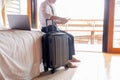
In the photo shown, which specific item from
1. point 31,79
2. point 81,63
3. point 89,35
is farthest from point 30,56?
point 89,35

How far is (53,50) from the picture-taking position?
2.54m

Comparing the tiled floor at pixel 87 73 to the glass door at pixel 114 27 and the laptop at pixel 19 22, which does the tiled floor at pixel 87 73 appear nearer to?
the laptop at pixel 19 22

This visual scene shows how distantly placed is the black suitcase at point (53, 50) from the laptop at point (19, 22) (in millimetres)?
275

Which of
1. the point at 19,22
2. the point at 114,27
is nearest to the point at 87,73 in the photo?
the point at 19,22

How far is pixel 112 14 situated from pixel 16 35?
2947mm

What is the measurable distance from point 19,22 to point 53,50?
558 millimetres

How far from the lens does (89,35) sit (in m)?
6.33

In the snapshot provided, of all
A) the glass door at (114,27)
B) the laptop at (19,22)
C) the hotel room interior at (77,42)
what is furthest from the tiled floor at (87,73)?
the glass door at (114,27)

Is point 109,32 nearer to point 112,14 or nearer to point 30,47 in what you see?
point 112,14

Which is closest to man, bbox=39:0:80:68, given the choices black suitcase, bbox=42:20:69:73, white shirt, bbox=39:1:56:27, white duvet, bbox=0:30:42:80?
white shirt, bbox=39:1:56:27

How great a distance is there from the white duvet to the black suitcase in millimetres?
89

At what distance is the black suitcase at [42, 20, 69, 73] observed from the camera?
2.52 meters

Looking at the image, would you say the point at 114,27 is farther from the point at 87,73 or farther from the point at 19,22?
the point at 19,22

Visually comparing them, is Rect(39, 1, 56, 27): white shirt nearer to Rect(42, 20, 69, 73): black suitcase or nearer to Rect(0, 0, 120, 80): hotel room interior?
Rect(0, 0, 120, 80): hotel room interior
